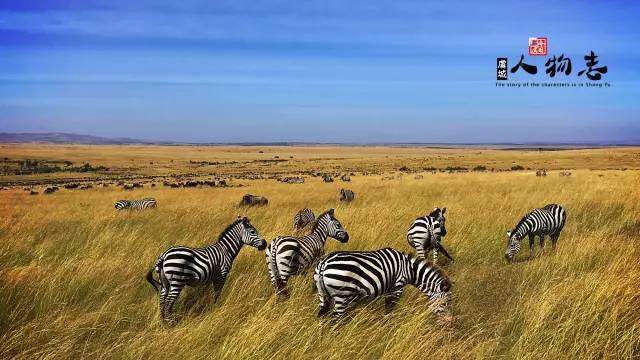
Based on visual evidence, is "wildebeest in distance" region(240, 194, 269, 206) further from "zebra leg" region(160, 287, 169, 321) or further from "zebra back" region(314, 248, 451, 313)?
"zebra back" region(314, 248, 451, 313)

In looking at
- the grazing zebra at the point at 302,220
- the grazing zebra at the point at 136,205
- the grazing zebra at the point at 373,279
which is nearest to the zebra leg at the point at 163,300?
the grazing zebra at the point at 373,279

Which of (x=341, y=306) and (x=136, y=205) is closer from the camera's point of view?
(x=341, y=306)

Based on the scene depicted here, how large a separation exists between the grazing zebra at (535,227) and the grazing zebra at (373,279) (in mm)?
3883

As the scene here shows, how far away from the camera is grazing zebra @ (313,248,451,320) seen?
543 cm

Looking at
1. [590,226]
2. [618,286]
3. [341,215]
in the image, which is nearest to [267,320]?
[618,286]

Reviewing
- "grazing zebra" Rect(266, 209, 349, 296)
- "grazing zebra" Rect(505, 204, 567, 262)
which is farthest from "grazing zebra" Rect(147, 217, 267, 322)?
"grazing zebra" Rect(505, 204, 567, 262)

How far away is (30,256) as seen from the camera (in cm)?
889

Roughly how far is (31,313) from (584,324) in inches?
251

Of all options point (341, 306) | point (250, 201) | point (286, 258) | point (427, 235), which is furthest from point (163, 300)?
point (250, 201)

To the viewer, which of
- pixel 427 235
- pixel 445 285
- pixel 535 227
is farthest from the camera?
pixel 535 227

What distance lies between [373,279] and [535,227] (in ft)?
18.3

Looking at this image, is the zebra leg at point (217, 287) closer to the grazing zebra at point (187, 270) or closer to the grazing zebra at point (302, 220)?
the grazing zebra at point (187, 270)

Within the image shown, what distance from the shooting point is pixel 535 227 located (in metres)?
9.79

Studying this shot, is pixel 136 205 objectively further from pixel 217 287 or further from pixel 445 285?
pixel 445 285
